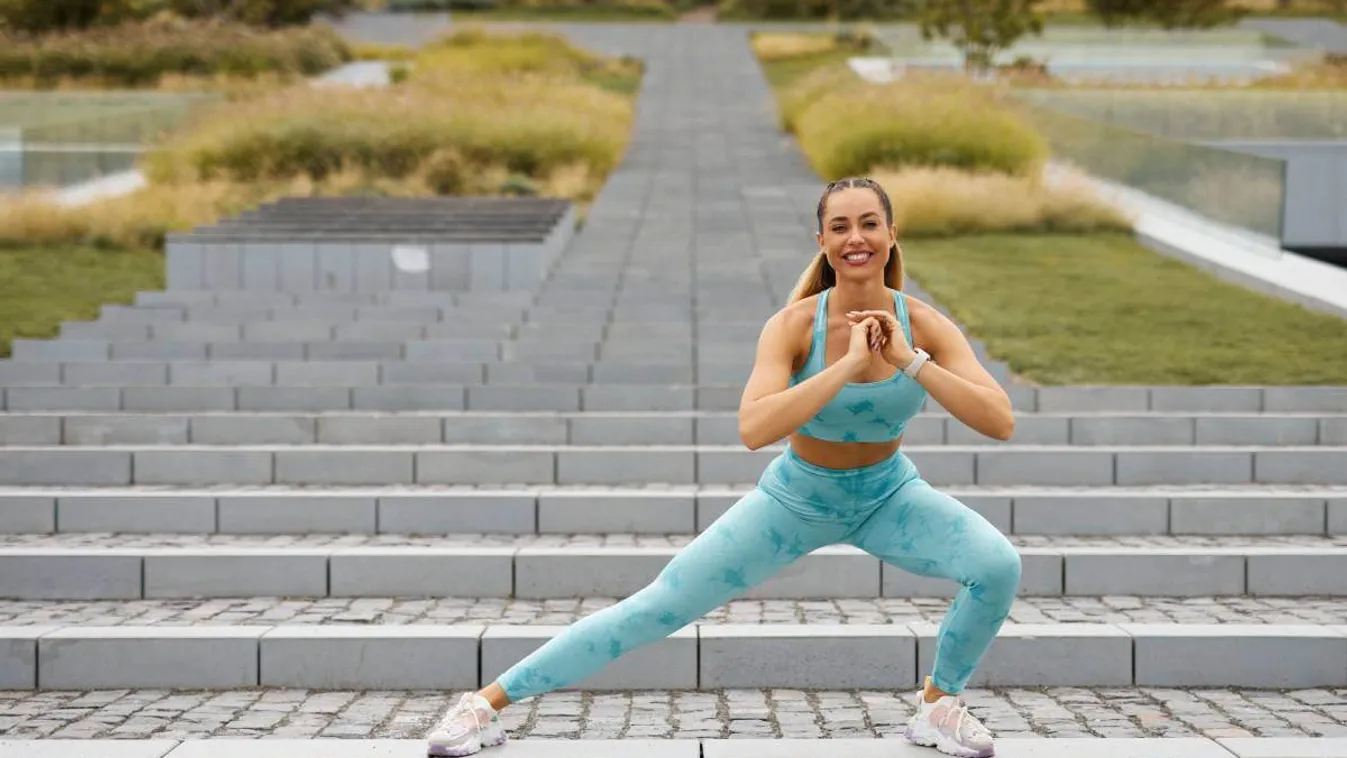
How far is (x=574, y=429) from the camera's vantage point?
31.0ft

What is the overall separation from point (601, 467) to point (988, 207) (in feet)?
33.1

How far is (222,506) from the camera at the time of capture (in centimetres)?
773

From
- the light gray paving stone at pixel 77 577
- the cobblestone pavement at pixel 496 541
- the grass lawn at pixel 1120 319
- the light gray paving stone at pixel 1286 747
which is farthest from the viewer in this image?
the grass lawn at pixel 1120 319

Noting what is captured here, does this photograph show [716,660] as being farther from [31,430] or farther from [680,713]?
[31,430]

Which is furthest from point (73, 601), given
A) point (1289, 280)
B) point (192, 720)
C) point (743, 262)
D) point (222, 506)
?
point (1289, 280)

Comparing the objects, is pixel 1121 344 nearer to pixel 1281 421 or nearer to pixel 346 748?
pixel 1281 421

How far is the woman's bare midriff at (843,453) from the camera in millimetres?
4004

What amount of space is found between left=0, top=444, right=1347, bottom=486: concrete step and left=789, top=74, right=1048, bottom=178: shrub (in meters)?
11.3

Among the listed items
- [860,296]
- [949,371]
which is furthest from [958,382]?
[860,296]

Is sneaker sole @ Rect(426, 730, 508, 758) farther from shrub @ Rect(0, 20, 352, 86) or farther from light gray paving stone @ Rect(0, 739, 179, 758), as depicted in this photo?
shrub @ Rect(0, 20, 352, 86)

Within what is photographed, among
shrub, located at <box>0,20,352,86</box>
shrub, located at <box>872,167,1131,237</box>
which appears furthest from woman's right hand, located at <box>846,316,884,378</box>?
shrub, located at <box>0,20,352,86</box>

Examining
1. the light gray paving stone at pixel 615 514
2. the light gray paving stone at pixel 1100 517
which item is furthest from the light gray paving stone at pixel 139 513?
the light gray paving stone at pixel 1100 517

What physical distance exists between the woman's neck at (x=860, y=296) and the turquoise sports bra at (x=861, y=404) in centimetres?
4

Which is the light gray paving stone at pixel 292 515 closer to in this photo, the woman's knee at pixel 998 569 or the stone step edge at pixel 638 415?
the stone step edge at pixel 638 415
